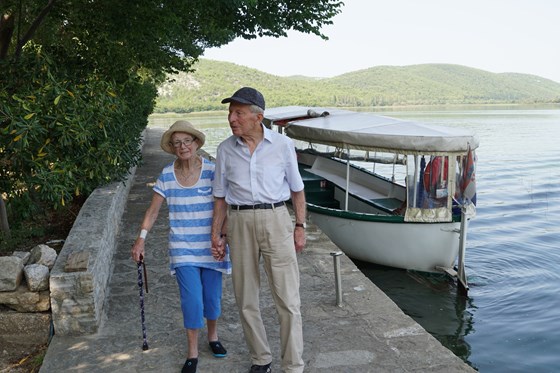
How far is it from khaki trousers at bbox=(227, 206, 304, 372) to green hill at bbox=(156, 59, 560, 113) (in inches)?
3018

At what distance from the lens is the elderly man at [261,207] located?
3.61 meters

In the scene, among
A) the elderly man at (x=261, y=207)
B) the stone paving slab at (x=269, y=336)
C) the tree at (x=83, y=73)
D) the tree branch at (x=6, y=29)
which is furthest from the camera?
the tree branch at (x=6, y=29)

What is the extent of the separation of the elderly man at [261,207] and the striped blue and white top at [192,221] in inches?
7.2

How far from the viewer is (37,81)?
22.0 feet

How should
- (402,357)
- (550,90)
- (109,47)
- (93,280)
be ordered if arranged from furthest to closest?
1. (550,90)
2. (109,47)
3. (93,280)
4. (402,357)

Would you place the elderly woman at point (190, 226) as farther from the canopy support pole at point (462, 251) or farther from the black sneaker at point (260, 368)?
the canopy support pole at point (462, 251)

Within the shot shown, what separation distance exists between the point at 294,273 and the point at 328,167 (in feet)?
35.1

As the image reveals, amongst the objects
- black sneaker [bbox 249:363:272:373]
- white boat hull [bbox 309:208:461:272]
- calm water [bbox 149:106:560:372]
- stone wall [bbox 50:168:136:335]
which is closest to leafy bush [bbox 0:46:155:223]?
stone wall [bbox 50:168:136:335]

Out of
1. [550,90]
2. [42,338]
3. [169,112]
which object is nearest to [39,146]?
[42,338]

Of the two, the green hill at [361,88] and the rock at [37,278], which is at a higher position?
the green hill at [361,88]

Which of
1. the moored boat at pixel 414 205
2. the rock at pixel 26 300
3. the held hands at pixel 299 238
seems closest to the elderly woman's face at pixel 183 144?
the held hands at pixel 299 238

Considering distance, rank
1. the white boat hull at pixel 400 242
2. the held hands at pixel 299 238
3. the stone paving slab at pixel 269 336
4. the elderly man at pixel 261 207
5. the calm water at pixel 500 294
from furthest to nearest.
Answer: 1. the white boat hull at pixel 400 242
2. the calm water at pixel 500 294
3. the stone paving slab at pixel 269 336
4. the held hands at pixel 299 238
5. the elderly man at pixel 261 207

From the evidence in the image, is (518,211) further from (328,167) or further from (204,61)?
(204,61)

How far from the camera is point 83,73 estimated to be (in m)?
8.26
